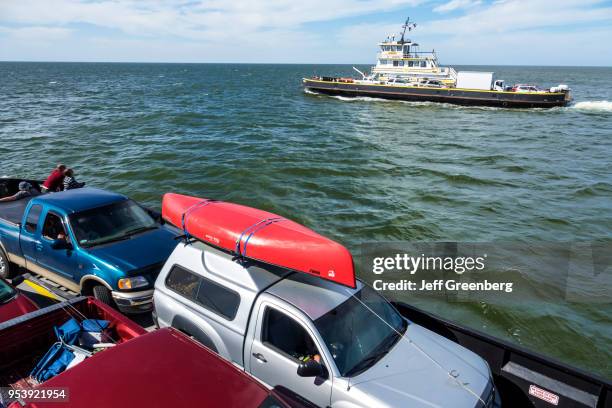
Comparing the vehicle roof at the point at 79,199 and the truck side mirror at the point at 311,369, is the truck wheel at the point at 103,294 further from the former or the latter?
the truck side mirror at the point at 311,369

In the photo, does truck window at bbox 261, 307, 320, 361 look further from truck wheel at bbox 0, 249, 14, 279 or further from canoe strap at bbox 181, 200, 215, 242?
truck wheel at bbox 0, 249, 14, 279

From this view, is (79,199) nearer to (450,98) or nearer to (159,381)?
(159,381)

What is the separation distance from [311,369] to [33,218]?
20.8 ft

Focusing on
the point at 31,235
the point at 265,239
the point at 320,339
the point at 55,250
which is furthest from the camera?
the point at 31,235

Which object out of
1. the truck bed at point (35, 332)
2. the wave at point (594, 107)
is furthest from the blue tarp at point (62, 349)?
the wave at point (594, 107)

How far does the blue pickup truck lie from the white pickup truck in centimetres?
144

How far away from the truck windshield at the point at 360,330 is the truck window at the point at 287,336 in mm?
221

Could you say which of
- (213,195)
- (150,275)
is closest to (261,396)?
(150,275)

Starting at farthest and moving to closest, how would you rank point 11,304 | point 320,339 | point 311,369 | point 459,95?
point 459,95 → point 11,304 → point 320,339 → point 311,369

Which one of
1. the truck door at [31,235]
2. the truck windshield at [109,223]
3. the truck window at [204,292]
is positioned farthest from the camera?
the truck door at [31,235]

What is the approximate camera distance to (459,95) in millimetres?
48562

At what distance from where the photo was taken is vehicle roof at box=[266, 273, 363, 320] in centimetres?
452

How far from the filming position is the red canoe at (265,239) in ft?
15.3

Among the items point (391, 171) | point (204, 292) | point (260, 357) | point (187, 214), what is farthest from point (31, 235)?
point (391, 171)
